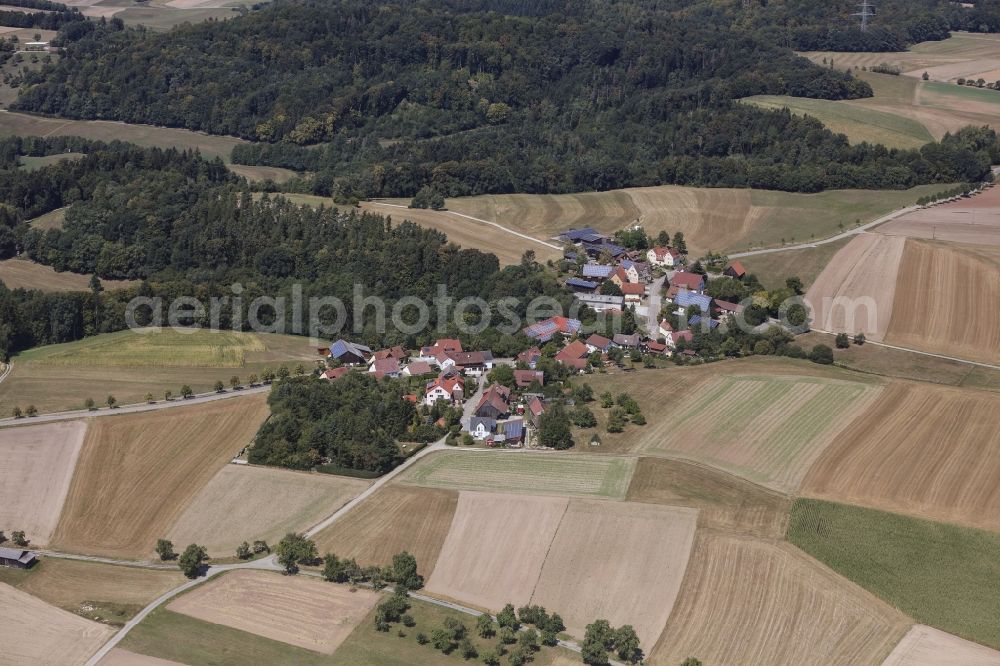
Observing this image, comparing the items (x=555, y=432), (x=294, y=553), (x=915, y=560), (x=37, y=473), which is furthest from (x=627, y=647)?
(x=37, y=473)

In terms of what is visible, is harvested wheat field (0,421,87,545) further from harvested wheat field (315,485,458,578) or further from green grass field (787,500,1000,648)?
green grass field (787,500,1000,648)

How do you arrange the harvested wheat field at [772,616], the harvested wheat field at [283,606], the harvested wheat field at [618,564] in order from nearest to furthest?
1. the harvested wheat field at [772,616]
2. the harvested wheat field at [283,606]
3. the harvested wheat field at [618,564]

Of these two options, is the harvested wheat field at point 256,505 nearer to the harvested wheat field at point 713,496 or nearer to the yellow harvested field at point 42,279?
the harvested wheat field at point 713,496

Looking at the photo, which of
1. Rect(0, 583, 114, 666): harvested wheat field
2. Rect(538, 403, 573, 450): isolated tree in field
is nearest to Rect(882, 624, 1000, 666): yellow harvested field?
Rect(538, 403, 573, 450): isolated tree in field

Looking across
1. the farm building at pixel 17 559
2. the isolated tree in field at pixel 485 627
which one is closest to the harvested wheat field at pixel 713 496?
the isolated tree in field at pixel 485 627

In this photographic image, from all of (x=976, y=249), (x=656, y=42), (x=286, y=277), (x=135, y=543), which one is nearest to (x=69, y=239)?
(x=286, y=277)

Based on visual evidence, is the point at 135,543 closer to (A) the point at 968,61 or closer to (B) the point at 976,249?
(B) the point at 976,249
